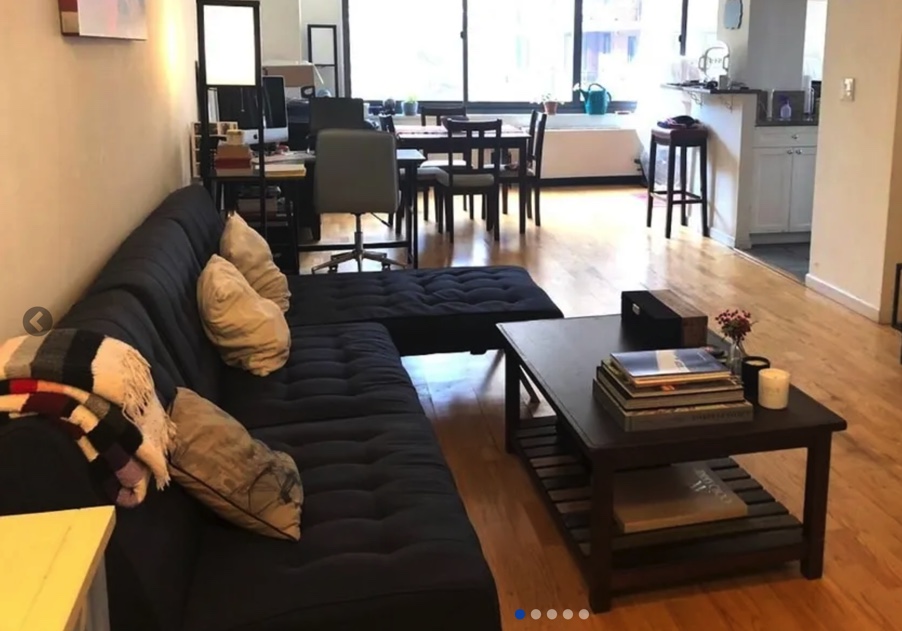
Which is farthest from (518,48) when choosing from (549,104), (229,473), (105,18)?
(229,473)

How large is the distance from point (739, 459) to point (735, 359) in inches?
28.1

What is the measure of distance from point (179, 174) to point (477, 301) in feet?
5.70

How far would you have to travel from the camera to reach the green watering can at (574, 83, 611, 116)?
9211 millimetres

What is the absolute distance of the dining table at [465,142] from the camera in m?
6.59

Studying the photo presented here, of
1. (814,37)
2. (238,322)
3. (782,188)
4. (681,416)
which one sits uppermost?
(814,37)

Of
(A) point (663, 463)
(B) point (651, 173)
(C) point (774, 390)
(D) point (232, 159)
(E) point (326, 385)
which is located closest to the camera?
(A) point (663, 463)

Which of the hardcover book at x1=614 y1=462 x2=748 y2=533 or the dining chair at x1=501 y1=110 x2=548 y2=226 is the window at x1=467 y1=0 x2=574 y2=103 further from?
the hardcover book at x1=614 y1=462 x2=748 y2=533

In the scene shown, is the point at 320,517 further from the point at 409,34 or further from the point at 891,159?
the point at 409,34

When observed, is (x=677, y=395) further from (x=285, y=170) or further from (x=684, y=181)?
(x=684, y=181)

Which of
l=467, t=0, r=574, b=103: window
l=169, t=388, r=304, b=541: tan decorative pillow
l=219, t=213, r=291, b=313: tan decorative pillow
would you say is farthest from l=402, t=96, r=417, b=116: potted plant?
l=169, t=388, r=304, b=541: tan decorative pillow

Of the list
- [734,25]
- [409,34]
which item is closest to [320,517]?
[734,25]

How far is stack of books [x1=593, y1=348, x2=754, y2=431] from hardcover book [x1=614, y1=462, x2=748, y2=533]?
0.27 meters

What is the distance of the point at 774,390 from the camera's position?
2.33 m

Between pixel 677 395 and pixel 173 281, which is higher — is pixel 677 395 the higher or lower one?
the lower one
